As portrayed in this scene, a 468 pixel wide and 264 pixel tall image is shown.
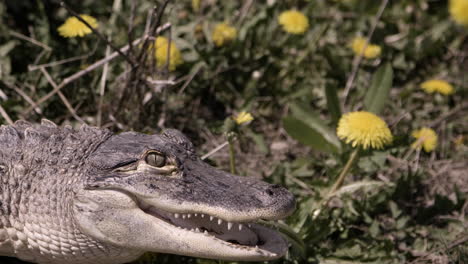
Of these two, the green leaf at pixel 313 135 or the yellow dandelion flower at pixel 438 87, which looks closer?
the green leaf at pixel 313 135

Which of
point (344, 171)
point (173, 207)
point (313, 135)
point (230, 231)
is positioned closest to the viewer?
point (173, 207)

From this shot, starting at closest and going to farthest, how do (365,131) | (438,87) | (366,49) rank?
(365,131)
(438,87)
(366,49)

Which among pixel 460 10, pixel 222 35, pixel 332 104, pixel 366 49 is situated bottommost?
pixel 332 104

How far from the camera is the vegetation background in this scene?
10.9ft

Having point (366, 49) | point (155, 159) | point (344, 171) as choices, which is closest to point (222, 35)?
point (366, 49)

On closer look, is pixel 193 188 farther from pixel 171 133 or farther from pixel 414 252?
pixel 414 252

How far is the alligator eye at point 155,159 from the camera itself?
97.2 inches

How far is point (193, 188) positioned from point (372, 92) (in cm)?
180

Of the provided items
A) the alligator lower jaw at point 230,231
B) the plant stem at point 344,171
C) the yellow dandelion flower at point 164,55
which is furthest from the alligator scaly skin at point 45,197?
the plant stem at point 344,171

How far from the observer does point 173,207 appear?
2375mm

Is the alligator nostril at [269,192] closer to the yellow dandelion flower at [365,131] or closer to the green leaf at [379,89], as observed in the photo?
the yellow dandelion flower at [365,131]

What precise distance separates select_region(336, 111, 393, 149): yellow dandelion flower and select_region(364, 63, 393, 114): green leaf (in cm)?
59

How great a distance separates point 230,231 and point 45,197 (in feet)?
2.88

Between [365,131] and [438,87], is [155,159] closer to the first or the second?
[365,131]
